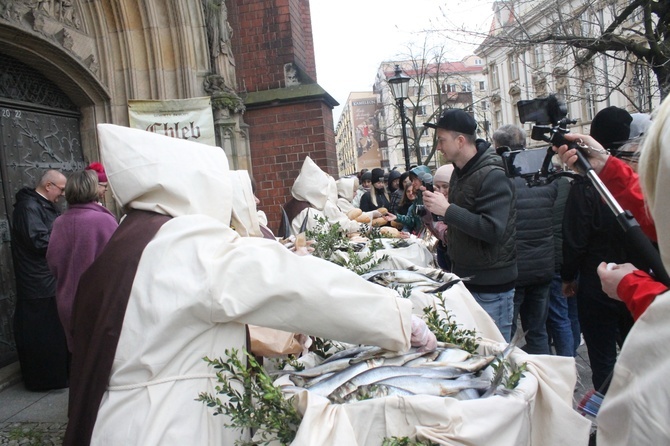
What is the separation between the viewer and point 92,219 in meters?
4.19

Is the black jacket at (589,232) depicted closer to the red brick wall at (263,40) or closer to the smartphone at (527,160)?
the smartphone at (527,160)

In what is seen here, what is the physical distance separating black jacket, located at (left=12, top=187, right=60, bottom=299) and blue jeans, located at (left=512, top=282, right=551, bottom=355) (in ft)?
13.6

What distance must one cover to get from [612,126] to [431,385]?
2088mm

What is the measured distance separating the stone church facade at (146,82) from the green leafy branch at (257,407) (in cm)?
483

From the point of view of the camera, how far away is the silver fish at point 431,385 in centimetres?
168

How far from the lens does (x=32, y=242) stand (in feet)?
16.0

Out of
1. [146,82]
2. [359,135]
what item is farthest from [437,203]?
[359,135]

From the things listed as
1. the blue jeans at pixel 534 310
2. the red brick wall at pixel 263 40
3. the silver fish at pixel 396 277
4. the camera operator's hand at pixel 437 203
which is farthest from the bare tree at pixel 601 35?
the silver fish at pixel 396 277

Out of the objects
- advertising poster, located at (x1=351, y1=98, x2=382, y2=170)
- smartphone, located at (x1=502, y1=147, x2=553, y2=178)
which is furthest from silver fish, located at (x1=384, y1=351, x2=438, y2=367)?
advertising poster, located at (x1=351, y1=98, x2=382, y2=170)

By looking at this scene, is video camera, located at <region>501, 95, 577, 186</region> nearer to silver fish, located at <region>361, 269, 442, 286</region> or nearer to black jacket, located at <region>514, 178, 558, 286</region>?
silver fish, located at <region>361, 269, 442, 286</region>

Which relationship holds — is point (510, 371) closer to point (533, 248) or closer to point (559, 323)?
point (533, 248)

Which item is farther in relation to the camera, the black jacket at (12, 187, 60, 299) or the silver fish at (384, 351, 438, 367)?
the black jacket at (12, 187, 60, 299)

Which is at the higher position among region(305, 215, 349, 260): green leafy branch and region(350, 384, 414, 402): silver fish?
region(305, 215, 349, 260): green leafy branch

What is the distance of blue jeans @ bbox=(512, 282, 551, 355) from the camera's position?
4309mm
